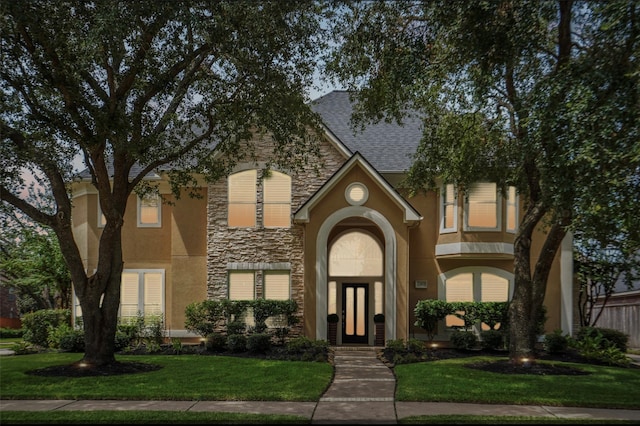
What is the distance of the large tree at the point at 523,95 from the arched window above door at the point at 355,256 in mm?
5193

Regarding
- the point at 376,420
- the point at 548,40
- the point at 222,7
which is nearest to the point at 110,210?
the point at 222,7

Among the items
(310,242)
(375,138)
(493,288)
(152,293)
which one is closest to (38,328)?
(152,293)

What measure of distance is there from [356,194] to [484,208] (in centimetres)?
485

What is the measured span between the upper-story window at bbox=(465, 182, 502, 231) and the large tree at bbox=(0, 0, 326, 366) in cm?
793

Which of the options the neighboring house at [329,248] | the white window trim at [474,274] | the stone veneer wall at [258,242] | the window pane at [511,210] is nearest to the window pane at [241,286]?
the neighboring house at [329,248]

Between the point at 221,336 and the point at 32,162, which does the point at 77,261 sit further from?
the point at 221,336

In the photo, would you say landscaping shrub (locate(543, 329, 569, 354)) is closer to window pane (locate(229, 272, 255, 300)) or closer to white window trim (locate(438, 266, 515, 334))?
white window trim (locate(438, 266, 515, 334))

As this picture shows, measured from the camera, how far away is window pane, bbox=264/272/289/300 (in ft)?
76.5

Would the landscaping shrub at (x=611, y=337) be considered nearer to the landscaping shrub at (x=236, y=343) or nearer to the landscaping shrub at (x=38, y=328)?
the landscaping shrub at (x=236, y=343)

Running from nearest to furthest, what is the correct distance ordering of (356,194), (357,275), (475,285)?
1. (356,194)
2. (475,285)
3. (357,275)

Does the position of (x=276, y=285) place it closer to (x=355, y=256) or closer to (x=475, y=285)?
(x=355, y=256)

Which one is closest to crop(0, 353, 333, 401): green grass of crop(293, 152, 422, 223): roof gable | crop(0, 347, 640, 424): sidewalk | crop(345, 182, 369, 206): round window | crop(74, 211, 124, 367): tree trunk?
crop(0, 347, 640, 424): sidewalk

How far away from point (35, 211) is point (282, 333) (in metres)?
9.72

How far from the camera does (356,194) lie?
72.9 feet
